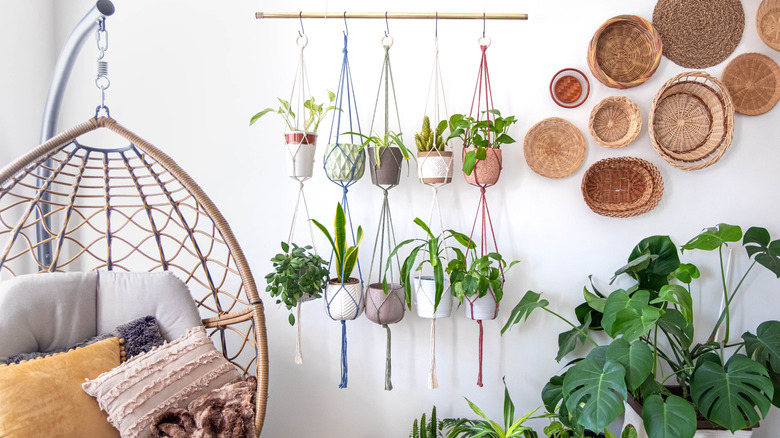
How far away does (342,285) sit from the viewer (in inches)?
71.5

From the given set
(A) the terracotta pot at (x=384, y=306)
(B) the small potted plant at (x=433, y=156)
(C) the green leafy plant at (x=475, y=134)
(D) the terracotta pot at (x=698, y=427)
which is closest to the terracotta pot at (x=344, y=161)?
(B) the small potted plant at (x=433, y=156)

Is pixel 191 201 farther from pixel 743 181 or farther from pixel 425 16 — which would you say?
pixel 743 181

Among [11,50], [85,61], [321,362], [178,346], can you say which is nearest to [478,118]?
[321,362]

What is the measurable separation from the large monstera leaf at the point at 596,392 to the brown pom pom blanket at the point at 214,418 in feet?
3.42

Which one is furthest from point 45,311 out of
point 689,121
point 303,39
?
point 689,121

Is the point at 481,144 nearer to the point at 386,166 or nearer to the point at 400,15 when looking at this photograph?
the point at 386,166

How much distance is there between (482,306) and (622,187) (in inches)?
33.2

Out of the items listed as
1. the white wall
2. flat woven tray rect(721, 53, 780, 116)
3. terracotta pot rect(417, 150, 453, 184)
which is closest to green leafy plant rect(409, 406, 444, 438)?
the white wall

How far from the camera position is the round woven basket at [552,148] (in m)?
2.01

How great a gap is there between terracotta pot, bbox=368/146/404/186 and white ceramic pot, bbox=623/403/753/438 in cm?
127

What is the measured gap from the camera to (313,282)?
1.76 m

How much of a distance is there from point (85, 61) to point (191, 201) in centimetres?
77

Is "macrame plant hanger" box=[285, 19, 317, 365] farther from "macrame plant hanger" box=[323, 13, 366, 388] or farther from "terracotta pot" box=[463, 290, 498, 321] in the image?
"terracotta pot" box=[463, 290, 498, 321]

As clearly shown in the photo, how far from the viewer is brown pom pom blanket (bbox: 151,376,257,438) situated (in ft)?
4.36
